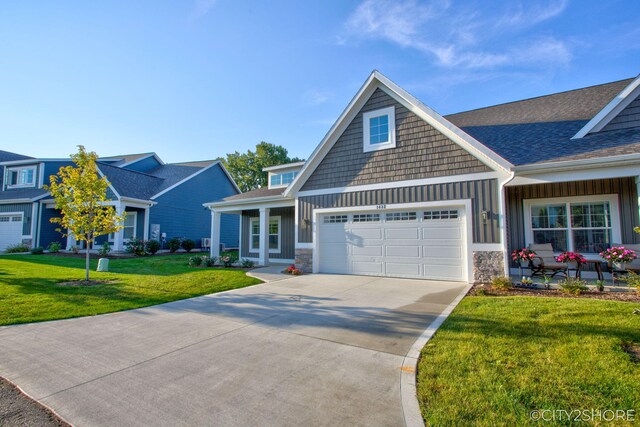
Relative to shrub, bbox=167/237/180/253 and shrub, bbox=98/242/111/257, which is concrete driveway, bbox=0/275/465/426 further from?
shrub, bbox=167/237/180/253

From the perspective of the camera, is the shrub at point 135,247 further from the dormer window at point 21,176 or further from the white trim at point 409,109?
the dormer window at point 21,176

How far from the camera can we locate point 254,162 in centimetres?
4216

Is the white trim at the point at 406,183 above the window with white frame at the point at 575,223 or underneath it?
above

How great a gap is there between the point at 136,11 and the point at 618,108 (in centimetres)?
1366

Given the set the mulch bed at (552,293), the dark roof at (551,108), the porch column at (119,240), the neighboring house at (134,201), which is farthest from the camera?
the neighboring house at (134,201)

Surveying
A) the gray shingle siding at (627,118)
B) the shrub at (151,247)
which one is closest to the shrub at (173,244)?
the shrub at (151,247)

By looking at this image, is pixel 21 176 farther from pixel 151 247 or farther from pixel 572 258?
pixel 572 258

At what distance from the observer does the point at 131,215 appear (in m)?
19.3

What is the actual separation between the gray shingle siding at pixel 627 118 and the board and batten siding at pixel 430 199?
4030mm

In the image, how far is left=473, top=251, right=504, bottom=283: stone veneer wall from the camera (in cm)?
830

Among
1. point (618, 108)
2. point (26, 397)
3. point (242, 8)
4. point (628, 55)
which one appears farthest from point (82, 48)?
point (628, 55)

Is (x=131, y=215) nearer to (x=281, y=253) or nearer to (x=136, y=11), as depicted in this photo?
(x=281, y=253)

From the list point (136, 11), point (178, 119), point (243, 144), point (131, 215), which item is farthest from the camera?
point (243, 144)

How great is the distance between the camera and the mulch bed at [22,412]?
2574mm
